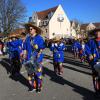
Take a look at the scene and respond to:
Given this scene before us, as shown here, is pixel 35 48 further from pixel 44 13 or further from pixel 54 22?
pixel 44 13

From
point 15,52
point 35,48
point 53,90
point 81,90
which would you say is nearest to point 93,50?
point 81,90

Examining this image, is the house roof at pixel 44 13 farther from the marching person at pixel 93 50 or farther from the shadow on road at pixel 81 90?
the marching person at pixel 93 50

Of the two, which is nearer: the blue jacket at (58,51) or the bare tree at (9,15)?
the blue jacket at (58,51)

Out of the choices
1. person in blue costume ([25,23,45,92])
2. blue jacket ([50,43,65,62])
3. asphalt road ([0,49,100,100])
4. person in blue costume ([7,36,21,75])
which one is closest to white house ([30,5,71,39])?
person in blue costume ([7,36,21,75])

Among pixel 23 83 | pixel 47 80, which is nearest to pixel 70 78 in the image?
pixel 47 80

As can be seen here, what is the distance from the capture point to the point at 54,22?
88125mm

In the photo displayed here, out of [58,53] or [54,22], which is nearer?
[58,53]

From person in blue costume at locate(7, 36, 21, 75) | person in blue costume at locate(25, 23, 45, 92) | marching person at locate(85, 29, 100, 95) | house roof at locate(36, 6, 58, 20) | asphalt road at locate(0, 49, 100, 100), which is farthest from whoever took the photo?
house roof at locate(36, 6, 58, 20)

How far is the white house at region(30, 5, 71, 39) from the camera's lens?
87.2 metres

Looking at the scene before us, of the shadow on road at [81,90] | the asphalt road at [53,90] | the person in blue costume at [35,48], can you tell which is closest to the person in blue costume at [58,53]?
the asphalt road at [53,90]

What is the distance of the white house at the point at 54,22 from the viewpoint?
286ft

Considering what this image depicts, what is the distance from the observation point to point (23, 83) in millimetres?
10945

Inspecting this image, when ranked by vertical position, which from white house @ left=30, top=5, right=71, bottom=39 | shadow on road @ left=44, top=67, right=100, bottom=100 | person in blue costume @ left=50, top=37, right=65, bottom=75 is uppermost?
white house @ left=30, top=5, right=71, bottom=39

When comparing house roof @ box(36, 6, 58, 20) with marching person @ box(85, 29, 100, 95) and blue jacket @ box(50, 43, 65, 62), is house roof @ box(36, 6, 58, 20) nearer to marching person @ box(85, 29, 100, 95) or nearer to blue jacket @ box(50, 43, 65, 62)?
blue jacket @ box(50, 43, 65, 62)
